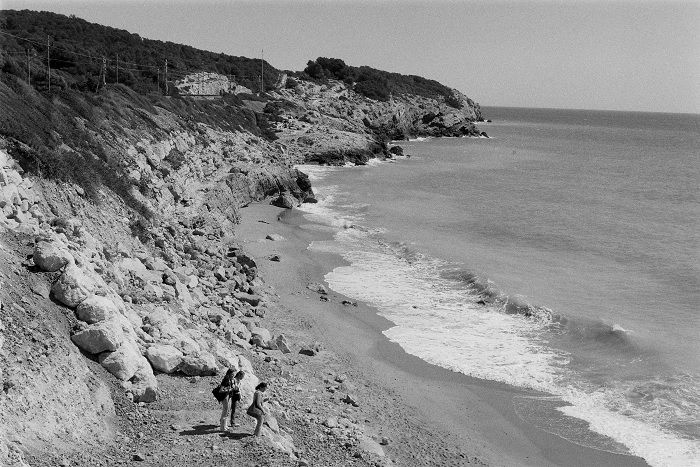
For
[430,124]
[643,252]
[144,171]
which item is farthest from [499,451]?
[430,124]

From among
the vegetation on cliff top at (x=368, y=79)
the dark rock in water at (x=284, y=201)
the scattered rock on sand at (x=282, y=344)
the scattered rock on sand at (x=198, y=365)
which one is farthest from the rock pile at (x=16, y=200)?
the vegetation on cliff top at (x=368, y=79)

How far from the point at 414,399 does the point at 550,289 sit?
1164 centimetres

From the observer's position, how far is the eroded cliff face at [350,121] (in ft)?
219

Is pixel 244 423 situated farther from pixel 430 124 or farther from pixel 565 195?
pixel 430 124

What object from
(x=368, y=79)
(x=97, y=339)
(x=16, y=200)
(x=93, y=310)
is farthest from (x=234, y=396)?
(x=368, y=79)

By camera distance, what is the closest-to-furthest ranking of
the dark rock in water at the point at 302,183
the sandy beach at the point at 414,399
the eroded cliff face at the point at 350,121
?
the sandy beach at the point at 414,399
the dark rock in water at the point at 302,183
the eroded cliff face at the point at 350,121

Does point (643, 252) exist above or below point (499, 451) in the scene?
above

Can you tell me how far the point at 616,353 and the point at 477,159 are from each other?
61.9 m

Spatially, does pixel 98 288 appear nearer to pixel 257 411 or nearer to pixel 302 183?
pixel 257 411

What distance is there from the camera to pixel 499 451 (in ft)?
45.2

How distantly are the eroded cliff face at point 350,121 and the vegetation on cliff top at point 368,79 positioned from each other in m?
2.20

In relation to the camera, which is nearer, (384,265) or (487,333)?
(487,333)

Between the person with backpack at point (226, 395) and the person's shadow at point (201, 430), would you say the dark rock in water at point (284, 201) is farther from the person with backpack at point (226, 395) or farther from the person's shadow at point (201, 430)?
the person's shadow at point (201, 430)

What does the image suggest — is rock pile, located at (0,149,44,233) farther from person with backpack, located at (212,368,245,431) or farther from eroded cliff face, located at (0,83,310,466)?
person with backpack, located at (212,368,245,431)
